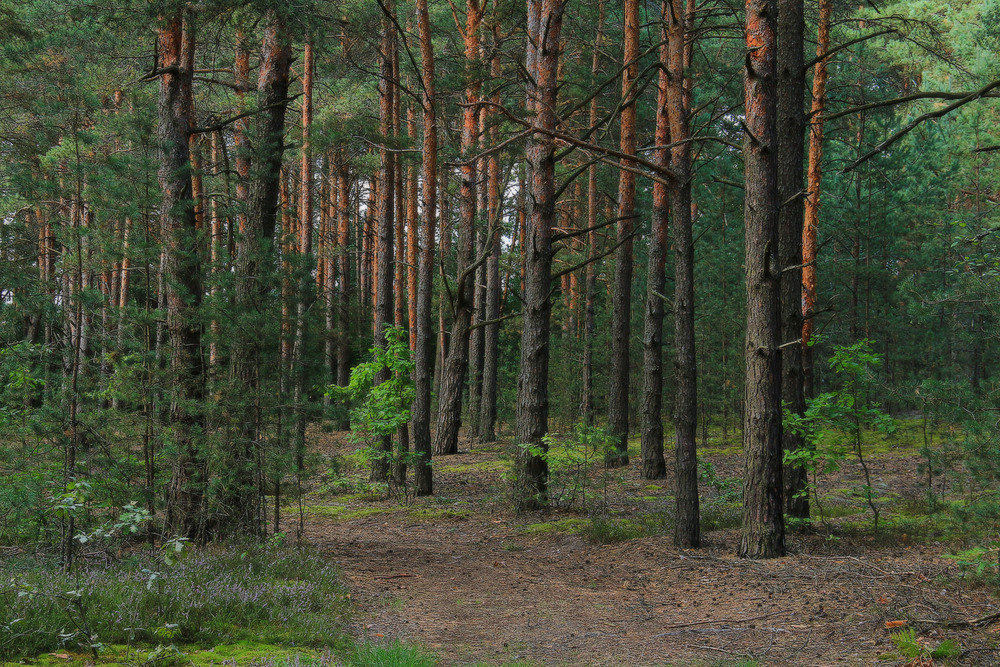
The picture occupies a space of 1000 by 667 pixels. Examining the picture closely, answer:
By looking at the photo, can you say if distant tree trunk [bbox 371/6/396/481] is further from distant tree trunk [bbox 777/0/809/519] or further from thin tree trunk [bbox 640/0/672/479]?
distant tree trunk [bbox 777/0/809/519]

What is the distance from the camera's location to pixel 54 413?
5.42 m

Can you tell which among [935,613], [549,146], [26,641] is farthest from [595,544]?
[26,641]

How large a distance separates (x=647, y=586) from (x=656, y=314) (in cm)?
499

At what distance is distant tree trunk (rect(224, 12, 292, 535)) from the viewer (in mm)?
6512

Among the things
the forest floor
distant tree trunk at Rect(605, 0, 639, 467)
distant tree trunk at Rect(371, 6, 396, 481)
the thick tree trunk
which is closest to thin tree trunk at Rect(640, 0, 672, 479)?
distant tree trunk at Rect(605, 0, 639, 467)

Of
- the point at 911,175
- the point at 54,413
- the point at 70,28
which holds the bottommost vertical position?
the point at 54,413

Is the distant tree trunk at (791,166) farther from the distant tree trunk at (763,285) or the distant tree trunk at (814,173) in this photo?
the distant tree trunk at (814,173)

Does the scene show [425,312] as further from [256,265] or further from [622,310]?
[256,265]

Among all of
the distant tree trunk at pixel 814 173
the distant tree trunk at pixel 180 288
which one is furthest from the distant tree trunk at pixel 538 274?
the distant tree trunk at pixel 814 173

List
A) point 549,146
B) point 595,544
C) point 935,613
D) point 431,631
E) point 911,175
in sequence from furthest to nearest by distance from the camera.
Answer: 1. point 911,175
2. point 549,146
3. point 595,544
4. point 431,631
5. point 935,613

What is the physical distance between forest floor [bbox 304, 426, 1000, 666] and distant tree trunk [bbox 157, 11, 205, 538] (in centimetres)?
134

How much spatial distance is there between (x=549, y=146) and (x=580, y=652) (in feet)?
21.5

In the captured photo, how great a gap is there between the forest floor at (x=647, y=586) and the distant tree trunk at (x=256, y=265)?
92cm

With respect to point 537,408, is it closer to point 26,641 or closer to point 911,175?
point 26,641
